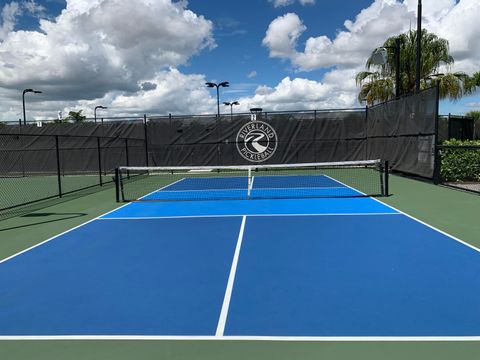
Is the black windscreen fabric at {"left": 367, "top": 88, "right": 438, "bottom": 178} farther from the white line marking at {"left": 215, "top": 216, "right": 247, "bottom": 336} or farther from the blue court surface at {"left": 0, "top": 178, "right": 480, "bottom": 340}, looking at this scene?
the white line marking at {"left": 215, "top": 216, "right": 247, "bottom": 336}

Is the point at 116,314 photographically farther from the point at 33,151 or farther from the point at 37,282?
the point at 33,151

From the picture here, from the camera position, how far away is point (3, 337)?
3611mm

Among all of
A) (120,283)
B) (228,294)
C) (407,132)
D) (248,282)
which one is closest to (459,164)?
(407,132)

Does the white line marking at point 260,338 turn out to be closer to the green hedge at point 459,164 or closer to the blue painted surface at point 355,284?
the blue painted surface at point 355,284

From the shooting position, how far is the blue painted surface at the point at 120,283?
381 cm

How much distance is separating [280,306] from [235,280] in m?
0.89

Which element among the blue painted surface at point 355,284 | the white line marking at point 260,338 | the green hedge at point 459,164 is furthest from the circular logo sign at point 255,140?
the white line marking at point 260,338

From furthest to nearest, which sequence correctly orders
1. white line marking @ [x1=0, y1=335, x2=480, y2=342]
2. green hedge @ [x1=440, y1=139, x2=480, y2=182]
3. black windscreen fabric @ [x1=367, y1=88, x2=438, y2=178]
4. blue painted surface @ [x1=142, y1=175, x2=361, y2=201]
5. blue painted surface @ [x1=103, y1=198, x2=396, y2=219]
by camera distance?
black windscreen fabric @ [x1=367, y1=88, x2=438, y2=178] < green hedge @ [x1=440, y1=139, x2=480, y2=182] < blue painted surface @ [x1=142, y1=175, x2=361, y2=201] < blue painted surface @ [x1=103, y1=198, x2=396, y2=219] < white line marking @ [x1=0, y1=335, x2=480, y2=342]

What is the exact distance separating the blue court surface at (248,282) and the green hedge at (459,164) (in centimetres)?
666

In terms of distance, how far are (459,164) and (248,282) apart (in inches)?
453

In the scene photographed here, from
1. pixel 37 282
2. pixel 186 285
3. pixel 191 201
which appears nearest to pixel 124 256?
pixel 37 282

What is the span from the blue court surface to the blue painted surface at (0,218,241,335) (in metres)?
0.02

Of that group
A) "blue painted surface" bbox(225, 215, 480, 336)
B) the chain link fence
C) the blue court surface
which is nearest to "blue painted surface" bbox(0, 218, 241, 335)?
the blue court surface

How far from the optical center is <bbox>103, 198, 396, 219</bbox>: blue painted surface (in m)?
9.21
